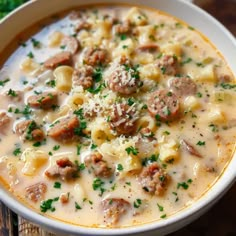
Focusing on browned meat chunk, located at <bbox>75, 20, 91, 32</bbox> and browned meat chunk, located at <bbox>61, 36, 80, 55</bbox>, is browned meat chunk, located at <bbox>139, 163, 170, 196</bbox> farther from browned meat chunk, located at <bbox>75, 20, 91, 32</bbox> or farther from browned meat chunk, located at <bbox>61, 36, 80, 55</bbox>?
browned meat chunk, located at <bbox>75, 20, 91, 32</bbox>

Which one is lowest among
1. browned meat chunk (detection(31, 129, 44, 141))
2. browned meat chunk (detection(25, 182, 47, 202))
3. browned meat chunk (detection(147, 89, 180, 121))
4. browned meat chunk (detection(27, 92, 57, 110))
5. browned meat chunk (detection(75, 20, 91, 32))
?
browned meat chunk (detection(25, 182, 47, 202))

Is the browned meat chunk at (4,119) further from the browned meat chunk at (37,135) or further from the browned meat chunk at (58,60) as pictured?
the browned meat chunk at (58,60)

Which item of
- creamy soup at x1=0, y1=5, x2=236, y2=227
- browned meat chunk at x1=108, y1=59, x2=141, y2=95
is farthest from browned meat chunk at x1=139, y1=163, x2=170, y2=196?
browned meat chunk at x1=108, y1=59, x2=141, y2=95

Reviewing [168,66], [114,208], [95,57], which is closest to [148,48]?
[168,66]

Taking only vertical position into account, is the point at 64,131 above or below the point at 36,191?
above

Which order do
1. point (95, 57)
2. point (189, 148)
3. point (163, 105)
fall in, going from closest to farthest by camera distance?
point (189, 148) → point (163, 105) → point (95, 57)

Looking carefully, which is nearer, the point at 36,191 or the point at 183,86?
the point at 36,191

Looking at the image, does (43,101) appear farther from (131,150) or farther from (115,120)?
(131,150)
